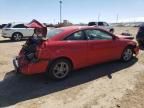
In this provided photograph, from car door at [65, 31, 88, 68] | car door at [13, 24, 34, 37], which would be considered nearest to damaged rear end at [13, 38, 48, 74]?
car door at [65, 31, 88, 68]

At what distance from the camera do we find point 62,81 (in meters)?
7.28

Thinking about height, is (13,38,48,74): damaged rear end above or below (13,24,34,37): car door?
below

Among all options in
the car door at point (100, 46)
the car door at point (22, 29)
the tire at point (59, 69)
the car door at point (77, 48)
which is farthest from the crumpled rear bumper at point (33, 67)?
the car door at point (22, 29)

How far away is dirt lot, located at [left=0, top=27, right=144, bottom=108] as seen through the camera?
18.6 feet

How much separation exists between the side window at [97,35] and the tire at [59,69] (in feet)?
3.99

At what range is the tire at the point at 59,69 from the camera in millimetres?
7063

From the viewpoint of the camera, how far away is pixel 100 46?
8.08 metres

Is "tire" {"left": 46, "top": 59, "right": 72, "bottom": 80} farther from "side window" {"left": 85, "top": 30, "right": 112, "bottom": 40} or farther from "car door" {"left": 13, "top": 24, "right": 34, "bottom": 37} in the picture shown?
"car door" {"left": 13, "top": 24, "right": 34, "bottom": 37}

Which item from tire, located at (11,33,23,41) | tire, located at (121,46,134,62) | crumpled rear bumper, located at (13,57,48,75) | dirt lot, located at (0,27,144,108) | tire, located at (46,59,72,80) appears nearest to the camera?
dirt lot, located at (0,27,144,108)

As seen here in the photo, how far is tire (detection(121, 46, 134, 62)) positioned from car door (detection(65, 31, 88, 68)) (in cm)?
193

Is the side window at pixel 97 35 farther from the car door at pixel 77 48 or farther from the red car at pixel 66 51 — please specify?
the car door at pixel 77 48

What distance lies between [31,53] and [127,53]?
3887 mm

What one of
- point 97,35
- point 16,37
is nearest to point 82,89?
point 97,35

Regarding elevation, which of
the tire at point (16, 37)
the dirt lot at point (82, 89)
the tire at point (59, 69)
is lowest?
the dirt lot at point (82, 89)
